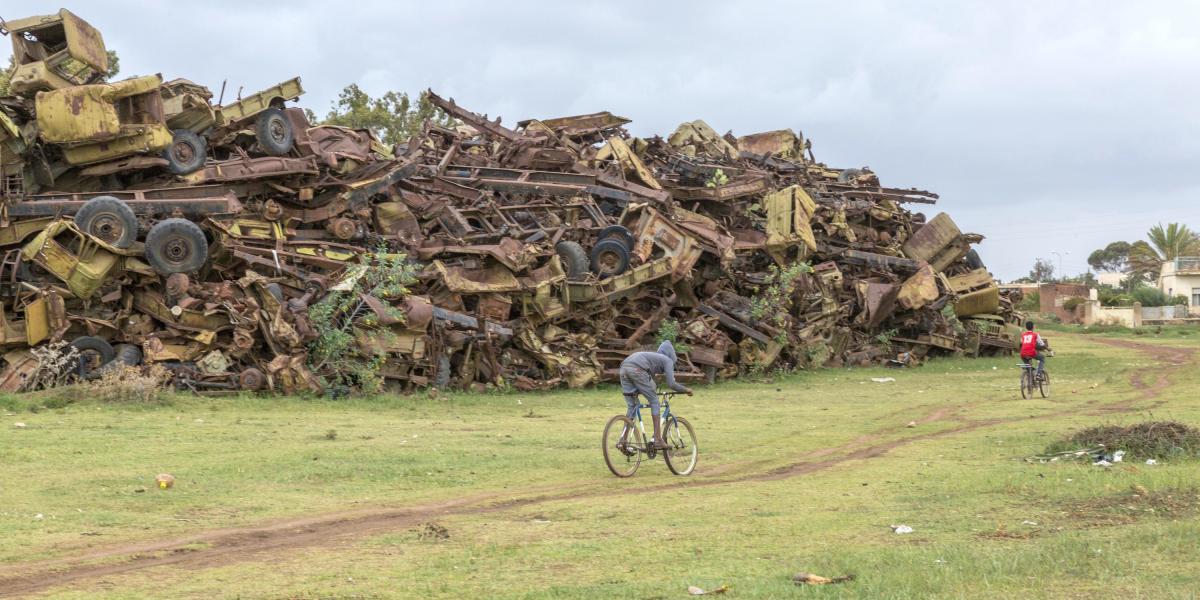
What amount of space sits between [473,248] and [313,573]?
17.6 m

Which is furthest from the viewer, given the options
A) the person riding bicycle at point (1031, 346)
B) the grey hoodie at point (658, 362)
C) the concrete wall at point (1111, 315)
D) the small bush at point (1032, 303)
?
the small bush at point (1032, 303)

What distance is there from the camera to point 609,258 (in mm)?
28438

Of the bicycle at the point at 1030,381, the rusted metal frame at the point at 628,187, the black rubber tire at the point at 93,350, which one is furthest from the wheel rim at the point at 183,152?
the bicycle at the point at 1030,381

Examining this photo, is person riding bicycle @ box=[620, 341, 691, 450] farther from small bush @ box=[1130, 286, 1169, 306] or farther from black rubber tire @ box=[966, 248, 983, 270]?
small bush @ box=[1130, 286, 1169, 306]

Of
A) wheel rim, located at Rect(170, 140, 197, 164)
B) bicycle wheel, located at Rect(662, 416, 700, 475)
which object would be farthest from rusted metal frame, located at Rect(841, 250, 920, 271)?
bicycle wheel, located at Rect(662, 416, 700, 475)

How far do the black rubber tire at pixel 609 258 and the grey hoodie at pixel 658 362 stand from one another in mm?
14793

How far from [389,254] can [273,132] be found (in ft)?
16.3

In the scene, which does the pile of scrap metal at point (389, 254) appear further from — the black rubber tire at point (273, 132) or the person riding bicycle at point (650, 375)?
the person riding bicycle at point (650, 375)

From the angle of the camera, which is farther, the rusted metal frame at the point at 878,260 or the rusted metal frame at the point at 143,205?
the rusted metal frame at the point at 878,260

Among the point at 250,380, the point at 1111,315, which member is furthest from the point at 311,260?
the point at 1111,315

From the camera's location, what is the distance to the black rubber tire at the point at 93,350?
21.3 meters

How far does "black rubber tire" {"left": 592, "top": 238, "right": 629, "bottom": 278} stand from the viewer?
1112 inches

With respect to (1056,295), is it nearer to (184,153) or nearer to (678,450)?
(184,153)

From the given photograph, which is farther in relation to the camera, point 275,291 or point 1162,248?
point 1162,248
